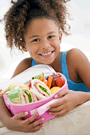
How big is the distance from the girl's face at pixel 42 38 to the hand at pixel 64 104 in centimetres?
30

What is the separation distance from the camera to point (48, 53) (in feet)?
2.62

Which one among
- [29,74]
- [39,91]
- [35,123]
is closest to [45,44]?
[29,74]

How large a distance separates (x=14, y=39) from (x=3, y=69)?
852mm

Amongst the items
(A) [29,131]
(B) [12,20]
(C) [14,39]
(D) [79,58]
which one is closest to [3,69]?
(C) [14,39]

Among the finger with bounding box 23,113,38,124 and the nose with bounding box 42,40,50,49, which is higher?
the nose with bounding box 42,40,50,49

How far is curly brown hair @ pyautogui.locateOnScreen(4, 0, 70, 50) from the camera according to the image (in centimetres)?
78

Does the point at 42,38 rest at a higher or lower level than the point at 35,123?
higher

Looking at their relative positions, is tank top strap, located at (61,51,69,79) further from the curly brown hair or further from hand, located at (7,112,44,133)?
hand, located at (7,112,44,133)

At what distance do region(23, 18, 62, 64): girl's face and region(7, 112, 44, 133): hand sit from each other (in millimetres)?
390

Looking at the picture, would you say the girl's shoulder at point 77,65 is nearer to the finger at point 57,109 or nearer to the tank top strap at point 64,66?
the tank top strap at point 64,66

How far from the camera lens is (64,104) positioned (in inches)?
20.7

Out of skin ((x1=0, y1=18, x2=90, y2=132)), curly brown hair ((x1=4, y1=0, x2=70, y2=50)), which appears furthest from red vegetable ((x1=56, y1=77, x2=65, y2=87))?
curly brown hair ((x1=4, y1=0, x2=70, y2=50))

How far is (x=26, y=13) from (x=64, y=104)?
54 centimetres

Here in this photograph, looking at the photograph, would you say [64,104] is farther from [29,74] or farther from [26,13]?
[26,13]
